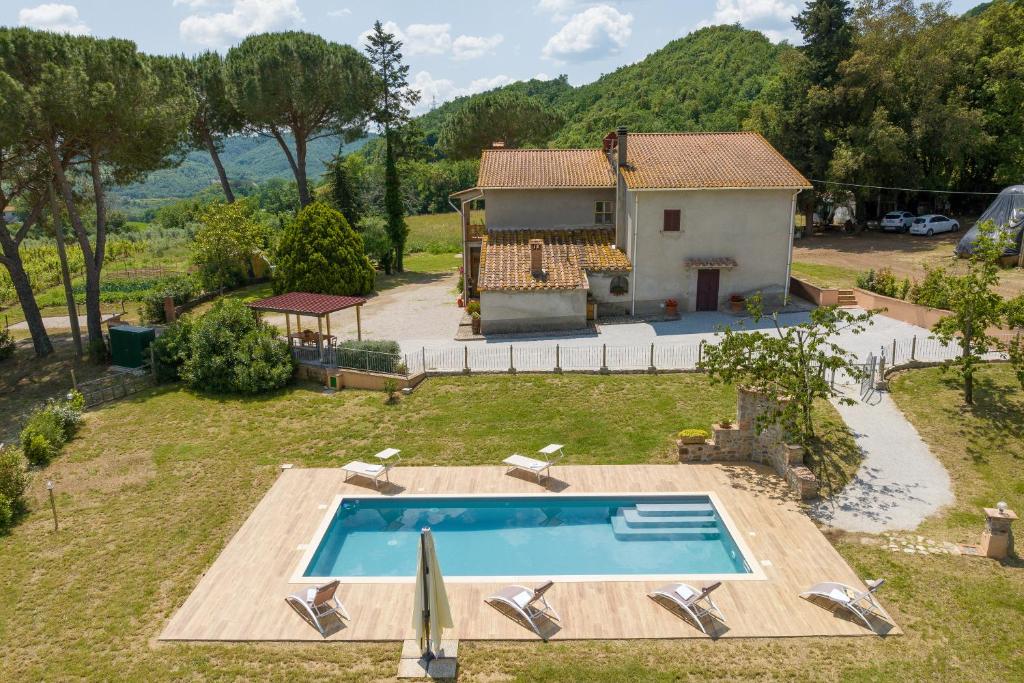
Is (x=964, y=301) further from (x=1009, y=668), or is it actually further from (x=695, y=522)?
(x=1009, y=668)

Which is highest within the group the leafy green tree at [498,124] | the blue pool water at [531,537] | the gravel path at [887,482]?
the leafy green tree at [498,124]

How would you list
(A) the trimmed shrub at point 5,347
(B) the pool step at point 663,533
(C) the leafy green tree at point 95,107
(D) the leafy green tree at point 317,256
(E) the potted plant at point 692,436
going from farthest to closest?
1. (D) the leafy green tree at point 317,256
2. (A) the trimmed shrub at point 5,347
3. (C) the leafy green tree at point 95,107
4. (E) the potted plant at point 692,436
5. (B) the pool step at point 663,533

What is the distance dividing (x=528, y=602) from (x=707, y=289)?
72.7 feet

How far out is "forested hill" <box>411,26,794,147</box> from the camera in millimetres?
82000

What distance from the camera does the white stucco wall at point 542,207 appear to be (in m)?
34.5

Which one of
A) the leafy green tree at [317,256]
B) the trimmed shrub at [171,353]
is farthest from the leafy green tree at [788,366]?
the leafy green tree at [317,256]

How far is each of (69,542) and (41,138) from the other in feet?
59.7

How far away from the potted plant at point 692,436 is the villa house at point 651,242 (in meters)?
11.4

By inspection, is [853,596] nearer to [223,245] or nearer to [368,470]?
[368,470]

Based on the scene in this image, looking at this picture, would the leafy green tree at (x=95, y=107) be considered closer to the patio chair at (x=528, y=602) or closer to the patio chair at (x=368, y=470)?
the patio chair at (x=368, y=470)

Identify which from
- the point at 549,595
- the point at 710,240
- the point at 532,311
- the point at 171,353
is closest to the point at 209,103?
the point at 171,353

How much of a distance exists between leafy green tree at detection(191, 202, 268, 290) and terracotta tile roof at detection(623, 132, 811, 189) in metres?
22.4

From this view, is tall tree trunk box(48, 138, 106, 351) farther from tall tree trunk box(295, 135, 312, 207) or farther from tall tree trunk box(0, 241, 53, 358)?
tall tree trunk box(295, 135, 312, 207)

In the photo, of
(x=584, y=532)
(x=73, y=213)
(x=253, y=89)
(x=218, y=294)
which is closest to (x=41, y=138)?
(x=73, y=213)
